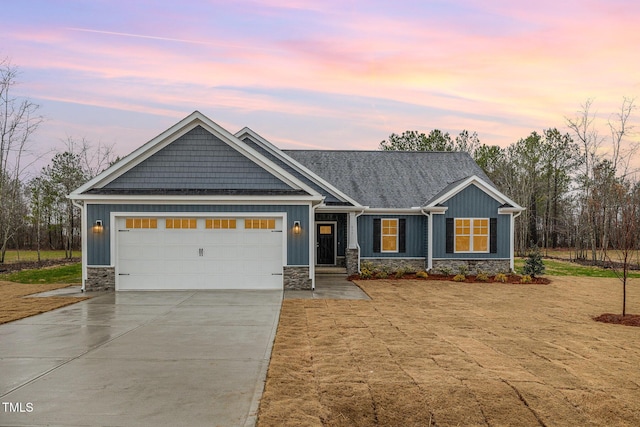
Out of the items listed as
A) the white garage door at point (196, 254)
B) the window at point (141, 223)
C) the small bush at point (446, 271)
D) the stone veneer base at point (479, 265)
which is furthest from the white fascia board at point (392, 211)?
the window at point (141, 223)

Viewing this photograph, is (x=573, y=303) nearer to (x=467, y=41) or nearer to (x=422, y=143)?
(x=467, y=41)

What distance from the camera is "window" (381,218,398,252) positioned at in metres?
18.6

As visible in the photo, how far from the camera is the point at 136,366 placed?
6023mm

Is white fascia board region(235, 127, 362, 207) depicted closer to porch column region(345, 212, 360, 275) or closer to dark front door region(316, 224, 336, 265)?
porch column region(345, 212, 360, 275)

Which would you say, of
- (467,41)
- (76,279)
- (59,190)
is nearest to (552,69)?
(467,41)

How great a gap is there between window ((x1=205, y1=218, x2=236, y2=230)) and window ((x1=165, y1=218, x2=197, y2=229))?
434 mm

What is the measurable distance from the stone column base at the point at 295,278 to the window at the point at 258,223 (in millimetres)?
1433

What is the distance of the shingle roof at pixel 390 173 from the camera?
19.3 m

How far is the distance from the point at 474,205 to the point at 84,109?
2045cm

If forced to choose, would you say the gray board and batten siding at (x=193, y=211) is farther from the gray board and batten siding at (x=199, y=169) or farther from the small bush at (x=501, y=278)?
the small bush at (x=501, y=278)

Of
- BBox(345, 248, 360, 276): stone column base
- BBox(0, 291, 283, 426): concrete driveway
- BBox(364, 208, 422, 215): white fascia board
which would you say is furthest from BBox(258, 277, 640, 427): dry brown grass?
BBox(364, 208, 422, 215): white fascia board

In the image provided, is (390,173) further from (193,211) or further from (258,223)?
(193,211)

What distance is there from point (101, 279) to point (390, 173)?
13152 millimetres

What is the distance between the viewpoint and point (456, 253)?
17.9 m
